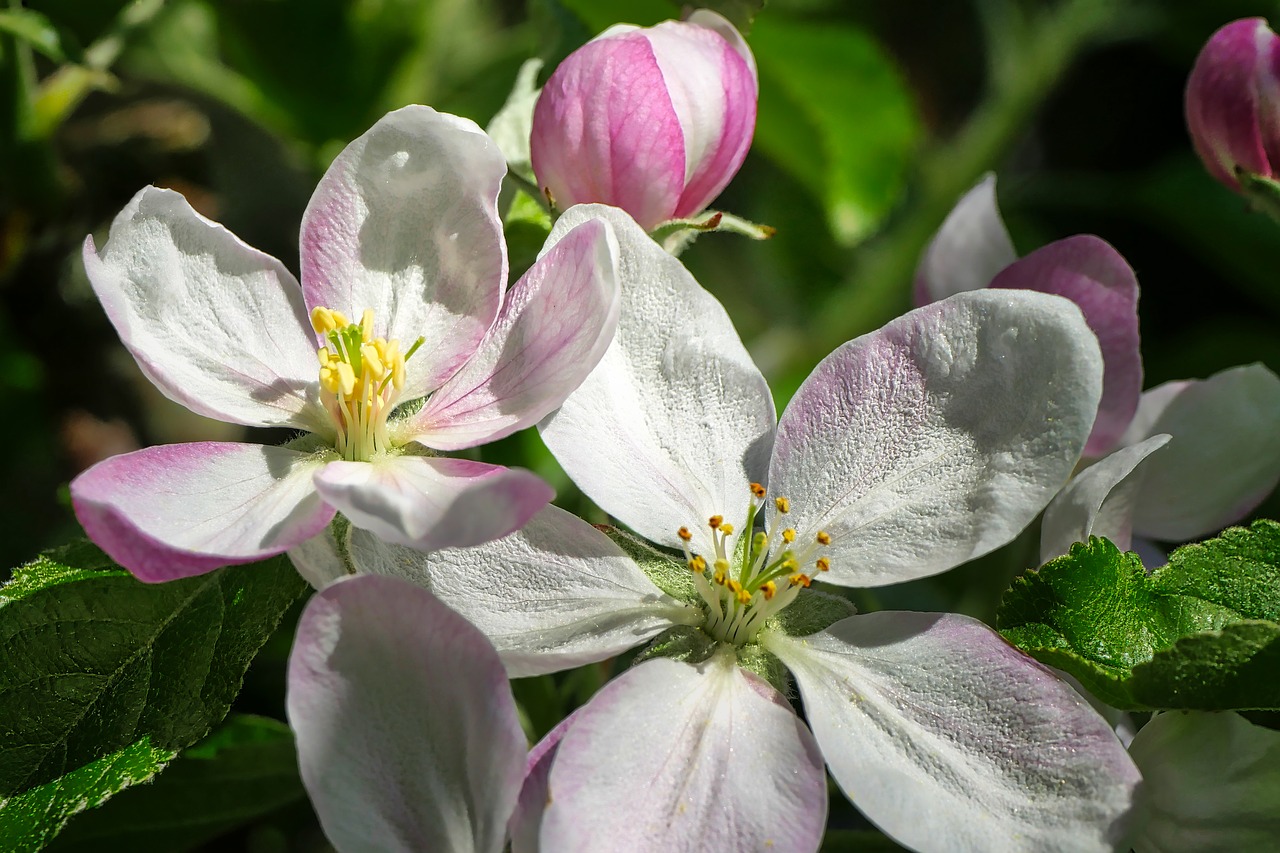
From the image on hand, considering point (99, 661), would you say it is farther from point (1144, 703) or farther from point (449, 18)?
point (449, 18)

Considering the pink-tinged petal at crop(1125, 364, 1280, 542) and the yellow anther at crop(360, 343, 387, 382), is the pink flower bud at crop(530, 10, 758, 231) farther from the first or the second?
the pink-tinged petal at crop(1125, 364, 1280, 542)

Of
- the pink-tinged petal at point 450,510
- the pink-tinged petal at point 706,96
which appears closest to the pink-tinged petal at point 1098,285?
the pink-tinged petal at point 706,96

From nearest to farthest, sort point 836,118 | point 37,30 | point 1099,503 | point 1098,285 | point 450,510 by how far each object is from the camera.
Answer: point 450,510
point 1099,503
point 1098,285
point 37,30
point 836,118

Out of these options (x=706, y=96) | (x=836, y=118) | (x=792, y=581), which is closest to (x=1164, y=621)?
(x=792, y=581)

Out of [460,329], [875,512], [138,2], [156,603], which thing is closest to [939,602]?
[875,512]

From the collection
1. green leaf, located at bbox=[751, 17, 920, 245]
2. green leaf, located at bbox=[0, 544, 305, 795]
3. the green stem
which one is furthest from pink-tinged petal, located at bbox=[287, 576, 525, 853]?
the green stem

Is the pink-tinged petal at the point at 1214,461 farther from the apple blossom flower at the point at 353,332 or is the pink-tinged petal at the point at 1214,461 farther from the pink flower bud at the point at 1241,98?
the apple blossom flower at the point at 353,332

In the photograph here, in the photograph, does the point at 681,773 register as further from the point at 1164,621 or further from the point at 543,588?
the point at 1164,621
